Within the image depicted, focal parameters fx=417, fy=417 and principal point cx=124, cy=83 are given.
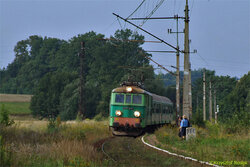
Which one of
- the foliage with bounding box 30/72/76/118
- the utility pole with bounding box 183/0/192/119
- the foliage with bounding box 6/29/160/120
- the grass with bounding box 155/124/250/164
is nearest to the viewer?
the grass with bounding box 155/124/250/164

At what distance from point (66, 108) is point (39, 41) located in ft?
155

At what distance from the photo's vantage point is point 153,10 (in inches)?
779

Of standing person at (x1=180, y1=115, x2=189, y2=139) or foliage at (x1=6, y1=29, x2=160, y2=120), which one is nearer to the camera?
standing person at (x1=180, y1=115, x2=189, y2=139)

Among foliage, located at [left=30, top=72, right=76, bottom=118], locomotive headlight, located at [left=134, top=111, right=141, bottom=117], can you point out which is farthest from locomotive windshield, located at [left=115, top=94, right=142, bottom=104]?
foliage, located at [left=30, top=72, right=76, bottom=118]

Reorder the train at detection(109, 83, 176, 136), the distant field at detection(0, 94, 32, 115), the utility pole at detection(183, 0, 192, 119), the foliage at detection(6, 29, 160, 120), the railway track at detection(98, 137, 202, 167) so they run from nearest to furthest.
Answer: the railway track at detection(98, 137, 202, 167)
the utility pole at detection(183, 0, 192, 119)
the train at detection(109, 83, 176, 136)
the foliage at detection(6, 29, 160, 120)
the distant field at detection(0, 94, 32, 115)

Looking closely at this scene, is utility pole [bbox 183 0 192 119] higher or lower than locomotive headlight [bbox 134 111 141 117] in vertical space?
higher

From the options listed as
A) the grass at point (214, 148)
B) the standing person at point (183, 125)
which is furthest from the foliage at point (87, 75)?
the grass at point (214, 148)

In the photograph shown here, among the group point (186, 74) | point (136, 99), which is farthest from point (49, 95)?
point (186, 74)

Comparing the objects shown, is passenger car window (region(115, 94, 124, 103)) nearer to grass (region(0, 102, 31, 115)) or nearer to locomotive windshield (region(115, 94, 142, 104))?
locomotive windshield (region(115, 94, 142, 104))

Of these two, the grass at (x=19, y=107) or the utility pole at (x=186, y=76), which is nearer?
the utility pole at (x=186, y=76)

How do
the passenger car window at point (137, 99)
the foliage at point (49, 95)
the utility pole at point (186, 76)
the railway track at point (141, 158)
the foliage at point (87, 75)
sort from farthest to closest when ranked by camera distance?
the foliage at point (49, 95), the foliage at point (87, 75), the passenger car window at point (137, 99), the utility pole at point (186, 76), the railway track at point (141, 158)

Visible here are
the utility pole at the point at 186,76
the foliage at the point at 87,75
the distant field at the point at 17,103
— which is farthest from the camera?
the distant field at the point at 17,103

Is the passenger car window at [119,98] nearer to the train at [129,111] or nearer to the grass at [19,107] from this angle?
the train at [129,111]

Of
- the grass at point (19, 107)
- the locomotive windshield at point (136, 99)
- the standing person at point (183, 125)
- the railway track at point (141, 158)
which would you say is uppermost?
the grass at point (19, 107)
